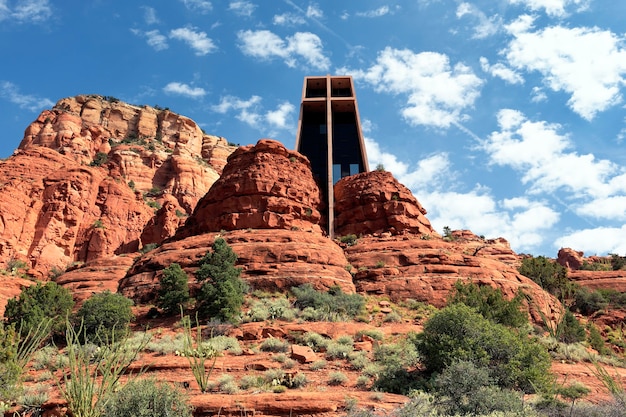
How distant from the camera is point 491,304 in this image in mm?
22516

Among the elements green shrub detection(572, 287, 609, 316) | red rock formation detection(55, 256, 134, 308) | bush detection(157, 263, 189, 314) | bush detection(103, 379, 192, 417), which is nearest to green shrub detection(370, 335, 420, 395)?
bush detection(103, 379, 192, 417)

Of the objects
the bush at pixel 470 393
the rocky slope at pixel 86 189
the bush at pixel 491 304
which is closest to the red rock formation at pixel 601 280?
the bush at pixel 491 304

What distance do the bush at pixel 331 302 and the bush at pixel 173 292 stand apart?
202 inches

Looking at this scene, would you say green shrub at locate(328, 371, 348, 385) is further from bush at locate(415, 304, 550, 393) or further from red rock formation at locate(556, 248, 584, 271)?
red rock formation at locate(556, 248, 584, 271)

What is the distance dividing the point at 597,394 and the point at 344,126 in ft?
117

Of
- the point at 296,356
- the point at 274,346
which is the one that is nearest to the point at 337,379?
the point at 296,356

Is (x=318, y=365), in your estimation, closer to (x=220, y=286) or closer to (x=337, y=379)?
(x=337, y=379)

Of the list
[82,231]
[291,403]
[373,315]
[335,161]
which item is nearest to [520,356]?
[291,403]

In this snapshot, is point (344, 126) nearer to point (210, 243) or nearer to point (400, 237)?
point (400, 237)

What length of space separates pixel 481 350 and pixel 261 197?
2151 centimetres

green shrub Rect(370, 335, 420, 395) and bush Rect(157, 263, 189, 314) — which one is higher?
bush Rect(157, 263, 189, 314)

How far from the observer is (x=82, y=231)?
4800 centimetres

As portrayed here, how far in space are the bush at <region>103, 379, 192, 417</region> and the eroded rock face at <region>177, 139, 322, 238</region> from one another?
2119 centimetres

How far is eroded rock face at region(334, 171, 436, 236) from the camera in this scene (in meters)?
34.4
